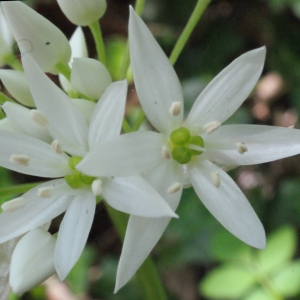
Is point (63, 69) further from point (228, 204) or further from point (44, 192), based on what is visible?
point (228, 204)

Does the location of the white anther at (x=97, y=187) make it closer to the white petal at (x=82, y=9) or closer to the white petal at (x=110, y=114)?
the white petal at (x=110, y=114)

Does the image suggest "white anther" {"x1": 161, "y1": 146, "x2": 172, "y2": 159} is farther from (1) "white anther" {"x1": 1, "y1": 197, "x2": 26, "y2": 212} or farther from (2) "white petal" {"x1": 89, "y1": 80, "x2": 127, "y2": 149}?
(1) "white anther" {"x1": 1, "y1": 197, "x2": 26, "y2": 212}

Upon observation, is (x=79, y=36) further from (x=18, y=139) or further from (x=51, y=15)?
(x=51, y=15)

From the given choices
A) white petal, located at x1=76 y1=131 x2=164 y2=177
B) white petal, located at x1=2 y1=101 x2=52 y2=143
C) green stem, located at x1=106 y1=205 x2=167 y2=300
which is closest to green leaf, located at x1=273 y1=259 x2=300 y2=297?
green stem, located at x1=106 y1=205 x2=167 y2=300

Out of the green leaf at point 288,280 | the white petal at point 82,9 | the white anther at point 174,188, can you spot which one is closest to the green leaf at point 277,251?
the green leaf at point 288,280

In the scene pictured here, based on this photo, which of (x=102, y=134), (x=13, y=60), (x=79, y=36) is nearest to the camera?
(x=102, y=134)

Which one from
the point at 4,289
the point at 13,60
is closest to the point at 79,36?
the point at 13,60

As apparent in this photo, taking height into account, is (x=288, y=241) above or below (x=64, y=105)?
below
